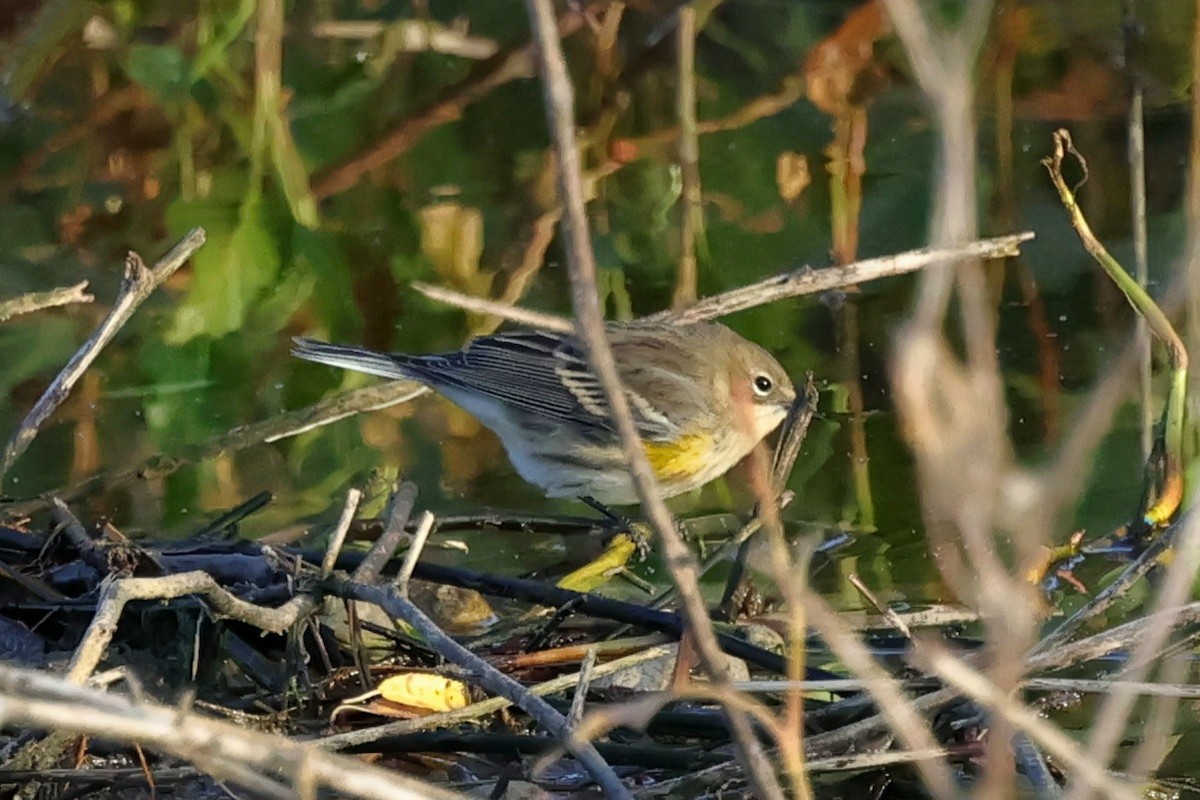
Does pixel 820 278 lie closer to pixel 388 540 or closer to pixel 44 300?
pixel 388 540

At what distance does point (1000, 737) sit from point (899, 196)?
16.5 feet

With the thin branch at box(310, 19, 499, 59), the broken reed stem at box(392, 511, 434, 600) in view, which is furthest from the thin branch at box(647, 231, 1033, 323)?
the thin branch at box(310, 19, 499, 59)

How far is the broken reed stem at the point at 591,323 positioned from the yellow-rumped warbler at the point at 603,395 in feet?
9.11

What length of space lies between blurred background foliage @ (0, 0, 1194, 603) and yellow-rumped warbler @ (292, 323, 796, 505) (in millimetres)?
120

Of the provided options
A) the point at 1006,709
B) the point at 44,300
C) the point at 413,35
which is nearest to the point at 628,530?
the point at 44,300

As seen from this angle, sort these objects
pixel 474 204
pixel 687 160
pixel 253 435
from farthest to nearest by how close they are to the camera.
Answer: pixel 687 160 → pixel 474 204 → pixel 253 435

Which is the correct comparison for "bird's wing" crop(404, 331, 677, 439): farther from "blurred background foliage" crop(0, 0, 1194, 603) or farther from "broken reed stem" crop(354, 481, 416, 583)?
"broken reed stem" crop(354, 481, 416, 583)

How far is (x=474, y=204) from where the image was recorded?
259 inches

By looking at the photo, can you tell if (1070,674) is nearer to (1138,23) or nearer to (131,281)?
(131,281)

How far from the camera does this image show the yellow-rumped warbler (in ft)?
15.1

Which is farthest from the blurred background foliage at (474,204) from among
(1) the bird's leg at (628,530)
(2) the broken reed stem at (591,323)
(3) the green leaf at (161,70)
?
(2) the broken reed stem at (591,323)

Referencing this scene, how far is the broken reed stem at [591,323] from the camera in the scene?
4.70ft

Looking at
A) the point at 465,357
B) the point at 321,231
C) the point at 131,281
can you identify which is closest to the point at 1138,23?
the point at 321,231

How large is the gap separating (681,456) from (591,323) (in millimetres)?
3173
